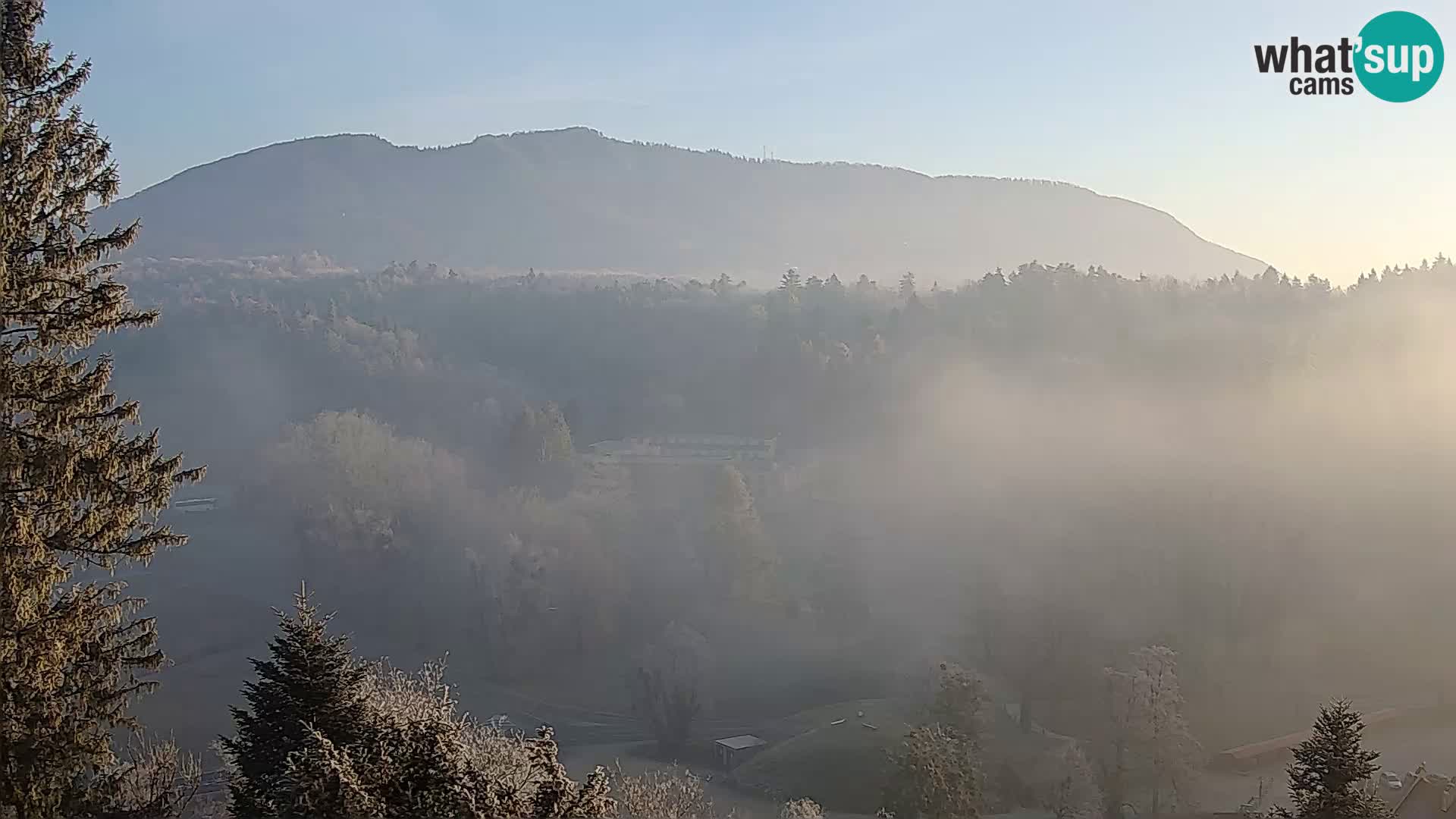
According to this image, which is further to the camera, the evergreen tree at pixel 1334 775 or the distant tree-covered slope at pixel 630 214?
the distant tree-covered slope at pixel 630 214

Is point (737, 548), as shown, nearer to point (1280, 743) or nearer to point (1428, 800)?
point (1280, 743)

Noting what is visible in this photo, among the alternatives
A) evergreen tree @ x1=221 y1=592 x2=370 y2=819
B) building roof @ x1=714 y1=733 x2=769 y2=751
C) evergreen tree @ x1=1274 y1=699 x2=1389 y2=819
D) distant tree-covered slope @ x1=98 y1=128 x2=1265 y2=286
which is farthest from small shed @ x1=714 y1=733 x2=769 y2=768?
distant tree-covered slope @ x1=98 y1=128 x2=1265 y2=286

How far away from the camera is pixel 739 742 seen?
115 feet

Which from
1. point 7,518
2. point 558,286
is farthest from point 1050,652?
point 558,286

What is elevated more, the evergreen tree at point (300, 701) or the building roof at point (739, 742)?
the evergreen tree at point (300, 701)

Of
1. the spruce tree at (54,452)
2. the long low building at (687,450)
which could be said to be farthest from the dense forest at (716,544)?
the long low building at (687,450)

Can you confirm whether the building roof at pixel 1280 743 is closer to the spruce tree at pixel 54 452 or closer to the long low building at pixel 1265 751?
the long low building at pixel 1265 751

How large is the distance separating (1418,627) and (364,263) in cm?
13616

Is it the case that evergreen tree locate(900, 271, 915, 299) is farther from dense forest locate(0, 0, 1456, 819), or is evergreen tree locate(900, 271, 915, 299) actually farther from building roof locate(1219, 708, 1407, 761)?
building roof locate(1219, 708, 1407, 761)

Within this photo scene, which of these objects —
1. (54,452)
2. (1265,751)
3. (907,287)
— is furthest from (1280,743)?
(907,287)

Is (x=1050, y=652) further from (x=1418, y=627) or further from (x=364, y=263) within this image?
(x=364, y=263)

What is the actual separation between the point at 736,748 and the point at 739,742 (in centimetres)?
85

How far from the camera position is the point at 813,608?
48938 mm

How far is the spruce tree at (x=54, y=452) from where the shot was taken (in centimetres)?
873
